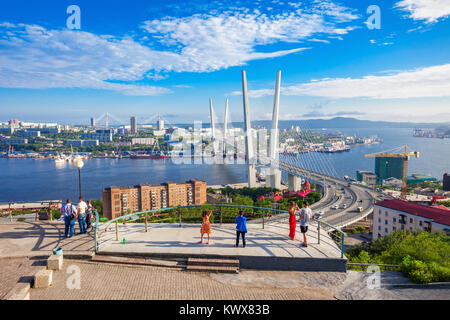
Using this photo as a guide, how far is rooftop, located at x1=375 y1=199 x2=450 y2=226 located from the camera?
35.6 feet

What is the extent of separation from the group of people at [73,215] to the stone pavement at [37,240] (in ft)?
0.27

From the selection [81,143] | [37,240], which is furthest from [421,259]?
[81,143]

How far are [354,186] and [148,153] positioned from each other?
46132 millimetres

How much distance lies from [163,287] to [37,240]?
172 centimetres

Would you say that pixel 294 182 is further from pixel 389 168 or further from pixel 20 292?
pixel 20 292

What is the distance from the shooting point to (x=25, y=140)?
7462 centimetres

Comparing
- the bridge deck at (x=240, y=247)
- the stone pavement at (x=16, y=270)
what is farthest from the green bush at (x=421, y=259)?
the stone pavement at (x=16, y=270)

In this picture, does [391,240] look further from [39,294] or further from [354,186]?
[354,186]

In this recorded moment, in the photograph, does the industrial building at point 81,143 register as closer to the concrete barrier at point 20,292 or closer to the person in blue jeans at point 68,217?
the person in blue jeans at point 68,217

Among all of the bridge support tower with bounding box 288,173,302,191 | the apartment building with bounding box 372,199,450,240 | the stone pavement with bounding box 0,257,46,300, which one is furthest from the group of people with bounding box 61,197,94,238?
the bridge support tower with bounding box 288,173,302,191

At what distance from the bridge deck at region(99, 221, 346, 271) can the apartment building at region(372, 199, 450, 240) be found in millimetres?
9738

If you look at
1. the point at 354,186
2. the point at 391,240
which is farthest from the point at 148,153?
the point at 391,240

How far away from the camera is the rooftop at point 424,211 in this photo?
10.8 meters

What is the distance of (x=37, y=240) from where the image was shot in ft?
10.3
